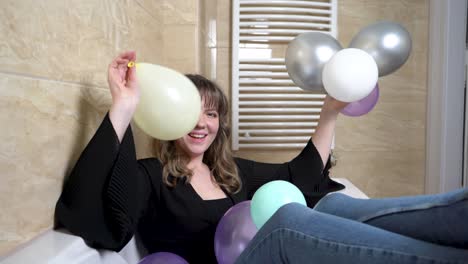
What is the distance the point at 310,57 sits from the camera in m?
1.34

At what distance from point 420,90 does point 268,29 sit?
3.03ft

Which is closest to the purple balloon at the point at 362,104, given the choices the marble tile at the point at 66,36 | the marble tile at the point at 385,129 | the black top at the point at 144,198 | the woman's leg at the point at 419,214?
the black top at the point at 144,198

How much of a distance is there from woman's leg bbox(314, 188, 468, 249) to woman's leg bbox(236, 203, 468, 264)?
3cm

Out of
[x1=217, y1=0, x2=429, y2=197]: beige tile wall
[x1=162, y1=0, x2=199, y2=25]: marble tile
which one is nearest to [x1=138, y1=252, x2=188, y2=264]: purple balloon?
[x1=162, y1=0, x2=199, y2=25]: marble tile

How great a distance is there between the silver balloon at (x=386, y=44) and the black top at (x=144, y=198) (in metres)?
0.39

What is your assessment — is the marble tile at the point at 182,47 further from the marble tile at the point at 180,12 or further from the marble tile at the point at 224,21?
the marble tile at the point at 224,21

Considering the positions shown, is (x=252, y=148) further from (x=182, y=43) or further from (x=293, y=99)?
(x=182, y=43)

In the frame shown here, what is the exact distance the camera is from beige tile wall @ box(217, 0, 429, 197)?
2178 mm

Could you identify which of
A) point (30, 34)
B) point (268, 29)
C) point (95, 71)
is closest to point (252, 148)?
point (268, 29)

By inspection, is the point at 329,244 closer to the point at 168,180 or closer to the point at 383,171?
the point at 168,180

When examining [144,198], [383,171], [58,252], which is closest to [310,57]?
[144,198]

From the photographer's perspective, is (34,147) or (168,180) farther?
(168,180)

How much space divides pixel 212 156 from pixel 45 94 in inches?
27.6

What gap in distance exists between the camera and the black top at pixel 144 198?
3.00ft
